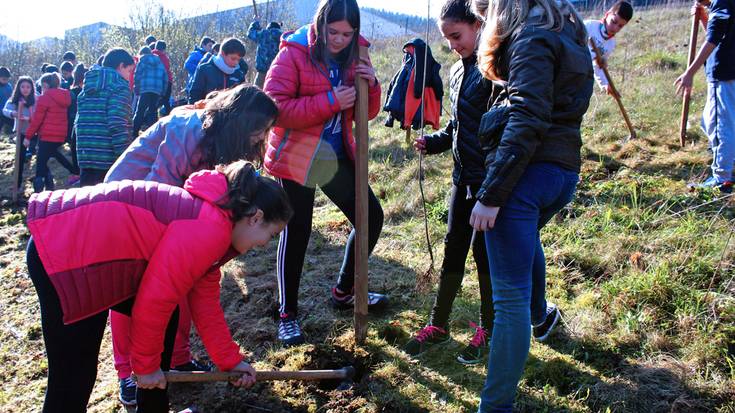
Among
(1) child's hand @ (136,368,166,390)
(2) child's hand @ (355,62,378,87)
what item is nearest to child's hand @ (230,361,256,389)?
(1) child's hand @ (136,368,166,390)

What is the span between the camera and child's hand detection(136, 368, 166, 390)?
6.75ft

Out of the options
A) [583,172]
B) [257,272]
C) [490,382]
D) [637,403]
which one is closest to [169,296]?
[490,382]

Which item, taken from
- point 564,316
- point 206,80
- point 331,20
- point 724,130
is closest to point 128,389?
point 331,20

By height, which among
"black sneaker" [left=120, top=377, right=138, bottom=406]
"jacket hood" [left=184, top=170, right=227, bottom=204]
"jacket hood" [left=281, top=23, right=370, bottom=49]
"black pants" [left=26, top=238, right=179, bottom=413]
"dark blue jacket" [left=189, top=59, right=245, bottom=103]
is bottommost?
"black sneaker" [left=120, top=377, right=138, bottom=406]

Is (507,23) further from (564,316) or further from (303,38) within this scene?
(564,316)

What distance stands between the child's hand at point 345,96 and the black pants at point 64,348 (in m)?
1.57

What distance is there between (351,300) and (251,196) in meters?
1.81

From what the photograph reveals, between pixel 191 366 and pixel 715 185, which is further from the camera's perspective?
pixel 715 185

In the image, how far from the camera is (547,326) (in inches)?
116

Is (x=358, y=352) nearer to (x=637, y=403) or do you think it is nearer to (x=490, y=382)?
(x=490, y=382)

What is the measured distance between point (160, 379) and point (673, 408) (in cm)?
212

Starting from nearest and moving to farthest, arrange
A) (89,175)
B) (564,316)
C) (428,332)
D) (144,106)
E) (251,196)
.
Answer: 1. (251,196)
2. (428,332)
3. (564,316)
4. (89,175)
5. (144,106)

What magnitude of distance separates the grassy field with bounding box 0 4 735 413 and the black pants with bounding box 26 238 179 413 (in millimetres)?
923

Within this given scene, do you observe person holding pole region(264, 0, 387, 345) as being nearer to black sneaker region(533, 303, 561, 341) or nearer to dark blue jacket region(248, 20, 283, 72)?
black sneaker region(533, 303, 561, 341)
